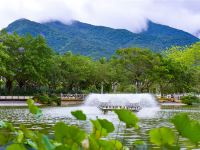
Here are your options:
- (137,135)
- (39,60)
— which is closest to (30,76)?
(39,60)

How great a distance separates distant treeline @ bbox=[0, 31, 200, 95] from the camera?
1918 inches

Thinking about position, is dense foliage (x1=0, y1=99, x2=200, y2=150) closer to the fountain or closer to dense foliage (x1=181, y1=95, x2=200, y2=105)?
the fountain

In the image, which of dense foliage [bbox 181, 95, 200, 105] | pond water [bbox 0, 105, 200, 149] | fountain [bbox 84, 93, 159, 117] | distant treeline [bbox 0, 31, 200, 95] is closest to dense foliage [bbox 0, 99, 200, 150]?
pond water [bbox 0, 105, 200, 149]

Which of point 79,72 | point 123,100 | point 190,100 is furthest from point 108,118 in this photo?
point 79,72

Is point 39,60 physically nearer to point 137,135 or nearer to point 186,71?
point 186,71

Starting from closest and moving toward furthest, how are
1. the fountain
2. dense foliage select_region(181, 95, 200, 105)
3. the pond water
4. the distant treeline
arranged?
the pond water, the fountain, dense foliage select_region(181, 95, 200, 105), the distant treeline

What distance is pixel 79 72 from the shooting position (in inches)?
2199

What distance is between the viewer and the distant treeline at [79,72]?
48719 millimetres

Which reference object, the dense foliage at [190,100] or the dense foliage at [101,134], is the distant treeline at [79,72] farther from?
the dense foliage at [101,134]

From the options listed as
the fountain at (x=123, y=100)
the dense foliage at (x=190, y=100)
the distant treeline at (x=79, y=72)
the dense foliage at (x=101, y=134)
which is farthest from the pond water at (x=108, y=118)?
the dense foliage at (x=190, y=100)

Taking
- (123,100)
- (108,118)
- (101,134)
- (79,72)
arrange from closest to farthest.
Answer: (101,134), (108,118), (123,100), (79,72)

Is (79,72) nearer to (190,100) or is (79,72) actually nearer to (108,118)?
(190,100)

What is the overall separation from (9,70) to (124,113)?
4479 centimetres

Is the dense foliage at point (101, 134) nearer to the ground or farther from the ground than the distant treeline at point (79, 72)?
nearer to the ground
